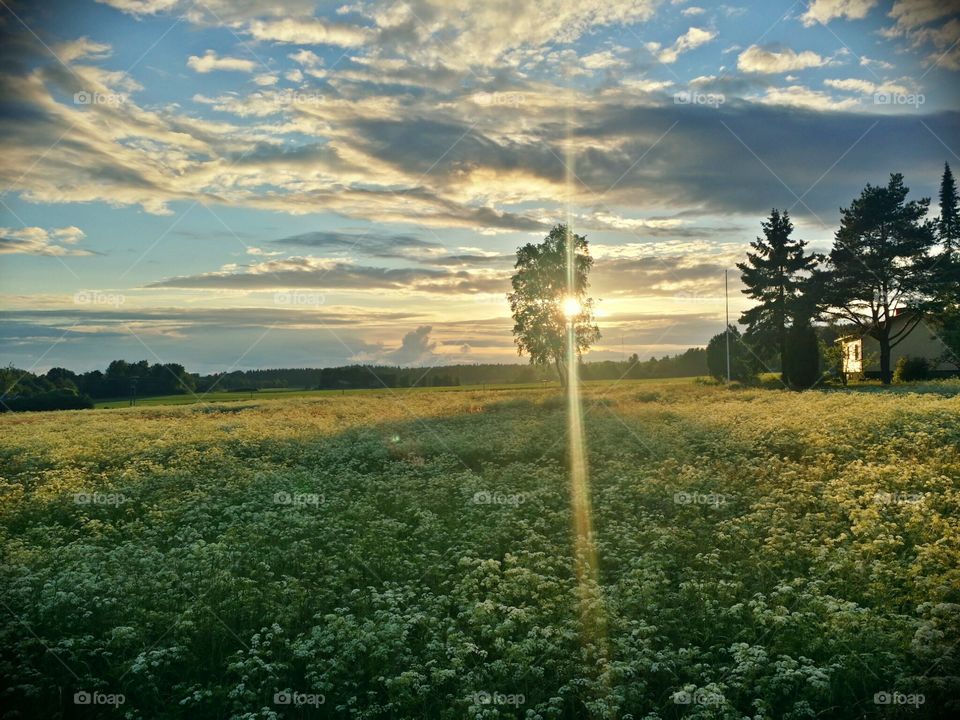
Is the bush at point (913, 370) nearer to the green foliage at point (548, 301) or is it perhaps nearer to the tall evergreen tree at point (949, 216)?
the tall evergreen tree at point (949, 216)

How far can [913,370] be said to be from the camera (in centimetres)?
6069

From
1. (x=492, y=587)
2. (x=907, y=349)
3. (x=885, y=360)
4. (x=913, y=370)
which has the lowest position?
(x=492, y=587)

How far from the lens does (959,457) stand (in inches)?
704

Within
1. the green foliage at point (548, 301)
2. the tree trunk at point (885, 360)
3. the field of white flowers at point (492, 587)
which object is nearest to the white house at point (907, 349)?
the tree trunk at point (885, 360)

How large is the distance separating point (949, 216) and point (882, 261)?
11986 millimetres

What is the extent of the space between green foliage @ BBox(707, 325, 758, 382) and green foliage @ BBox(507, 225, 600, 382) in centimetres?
2636

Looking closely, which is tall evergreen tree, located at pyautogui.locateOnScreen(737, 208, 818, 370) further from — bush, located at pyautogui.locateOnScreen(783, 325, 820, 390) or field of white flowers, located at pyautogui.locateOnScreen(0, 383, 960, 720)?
field of white flowers, located at pyautogui.locateOnScreen(0, 383, 960, 720)

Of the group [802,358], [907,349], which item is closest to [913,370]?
[802,358]

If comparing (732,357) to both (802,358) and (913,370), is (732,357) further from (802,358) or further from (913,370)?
(913,370)

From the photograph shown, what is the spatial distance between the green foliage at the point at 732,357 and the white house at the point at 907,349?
10923mm

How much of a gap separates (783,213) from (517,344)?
31.5 meters

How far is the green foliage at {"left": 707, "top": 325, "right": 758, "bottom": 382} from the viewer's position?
8484cm

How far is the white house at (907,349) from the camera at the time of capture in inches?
2494

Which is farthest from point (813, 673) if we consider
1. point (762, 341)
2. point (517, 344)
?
point (762, 341)
